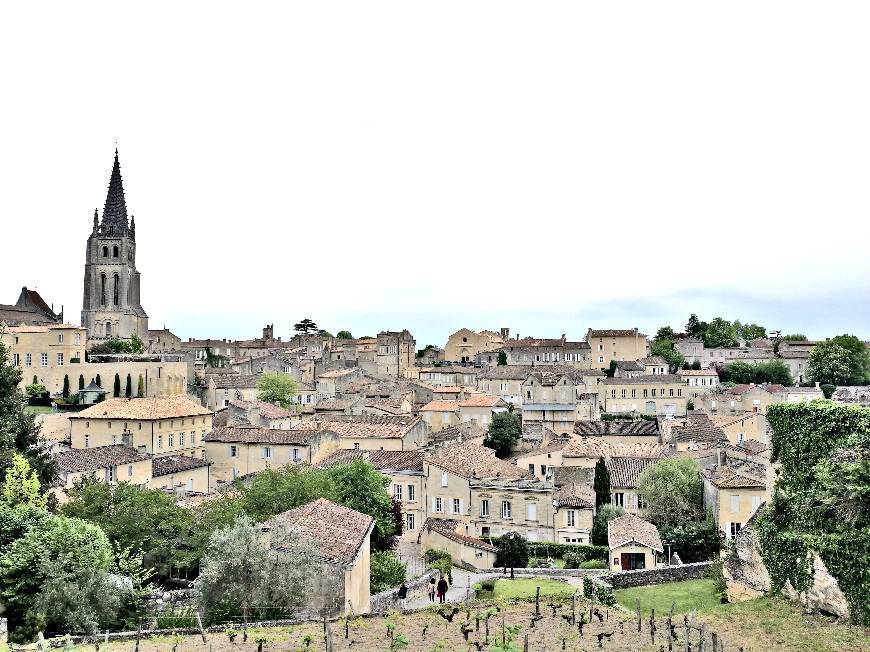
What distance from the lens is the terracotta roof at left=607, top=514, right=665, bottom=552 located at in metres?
32.9

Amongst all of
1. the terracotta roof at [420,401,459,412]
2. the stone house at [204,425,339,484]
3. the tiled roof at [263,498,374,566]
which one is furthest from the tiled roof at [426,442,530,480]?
the terracotta roof at [420,401,459,412]

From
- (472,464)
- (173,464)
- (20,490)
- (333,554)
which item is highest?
(20,490)

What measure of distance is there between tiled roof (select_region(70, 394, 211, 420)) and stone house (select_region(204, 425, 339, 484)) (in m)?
3.17

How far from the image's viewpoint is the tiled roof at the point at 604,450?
4772cm

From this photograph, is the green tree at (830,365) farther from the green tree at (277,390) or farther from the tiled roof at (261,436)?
the tiled roof at (261,436)

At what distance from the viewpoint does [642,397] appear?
81.9m

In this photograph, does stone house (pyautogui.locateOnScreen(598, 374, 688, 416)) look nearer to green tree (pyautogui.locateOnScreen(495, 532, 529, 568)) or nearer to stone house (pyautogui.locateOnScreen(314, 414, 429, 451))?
stone house (pyautogui.locateOnScreen(314, 414, 429, 451))

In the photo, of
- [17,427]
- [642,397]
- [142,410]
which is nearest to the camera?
[17,427]

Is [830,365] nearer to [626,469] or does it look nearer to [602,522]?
[626,469]

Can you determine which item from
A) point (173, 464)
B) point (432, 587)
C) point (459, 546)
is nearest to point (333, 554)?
point (432, 587)

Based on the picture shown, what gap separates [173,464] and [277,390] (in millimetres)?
29446

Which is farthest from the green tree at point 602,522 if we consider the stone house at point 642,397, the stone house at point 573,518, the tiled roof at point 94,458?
the stone house at point 642,397

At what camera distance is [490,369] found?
282ft

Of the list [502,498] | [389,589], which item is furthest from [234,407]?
[389,589]
